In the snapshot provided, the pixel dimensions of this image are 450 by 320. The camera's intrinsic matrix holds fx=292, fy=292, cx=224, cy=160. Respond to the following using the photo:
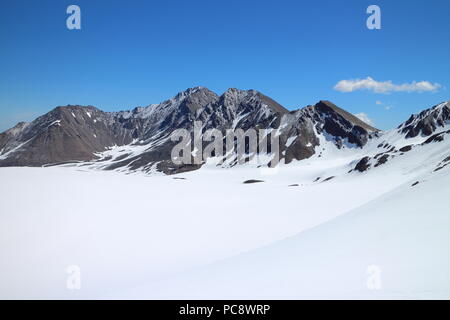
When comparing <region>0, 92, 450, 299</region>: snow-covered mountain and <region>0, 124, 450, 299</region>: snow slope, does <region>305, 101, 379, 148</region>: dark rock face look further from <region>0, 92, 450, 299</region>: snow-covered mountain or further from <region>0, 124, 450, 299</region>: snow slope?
<region>0, 124, 450, 299</region>: snow slope

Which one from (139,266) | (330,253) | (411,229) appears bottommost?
(139,266)

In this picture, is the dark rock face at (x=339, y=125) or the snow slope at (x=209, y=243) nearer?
the snow slope at (x=209, y=243)

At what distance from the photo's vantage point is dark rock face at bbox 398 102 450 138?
5177 inches

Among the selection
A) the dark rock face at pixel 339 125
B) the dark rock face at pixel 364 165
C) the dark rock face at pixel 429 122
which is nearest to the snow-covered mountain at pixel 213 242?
the dark rock face at pixel 364 165

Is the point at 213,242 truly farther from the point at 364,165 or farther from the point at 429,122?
the point at 429,122

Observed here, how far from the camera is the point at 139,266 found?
12.7 meters

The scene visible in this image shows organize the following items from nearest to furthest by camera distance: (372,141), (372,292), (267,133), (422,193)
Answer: (372,292), (422,193), (372,141), (267,133)

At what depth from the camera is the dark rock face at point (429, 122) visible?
13150cm

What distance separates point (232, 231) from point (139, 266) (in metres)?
6.18

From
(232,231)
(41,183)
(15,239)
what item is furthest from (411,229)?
(41,183)

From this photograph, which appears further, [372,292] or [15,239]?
[15,239]

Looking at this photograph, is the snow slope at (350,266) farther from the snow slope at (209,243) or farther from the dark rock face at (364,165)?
the dark rock face at (364,165)
